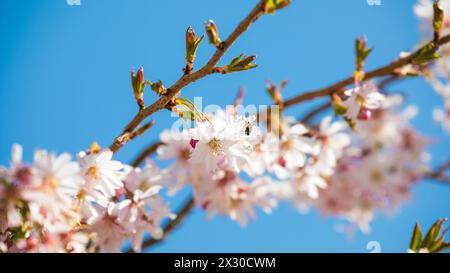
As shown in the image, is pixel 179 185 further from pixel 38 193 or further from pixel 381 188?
pixel 381 188

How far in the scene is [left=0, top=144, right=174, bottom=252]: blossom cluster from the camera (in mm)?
1569

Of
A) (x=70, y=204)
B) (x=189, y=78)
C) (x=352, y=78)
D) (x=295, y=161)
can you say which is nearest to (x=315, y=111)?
(x=295, y=161)

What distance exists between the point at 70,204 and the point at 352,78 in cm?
144

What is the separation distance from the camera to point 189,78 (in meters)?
1.77

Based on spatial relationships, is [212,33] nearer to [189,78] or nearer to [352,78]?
[189,78]

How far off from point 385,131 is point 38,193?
4635mm

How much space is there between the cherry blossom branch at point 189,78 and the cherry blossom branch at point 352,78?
82 centimetres

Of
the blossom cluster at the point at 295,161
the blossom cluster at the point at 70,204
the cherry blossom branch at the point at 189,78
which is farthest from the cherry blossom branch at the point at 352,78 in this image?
the blossom cluster at the point at 70,204

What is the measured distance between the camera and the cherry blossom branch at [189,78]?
1619 mm

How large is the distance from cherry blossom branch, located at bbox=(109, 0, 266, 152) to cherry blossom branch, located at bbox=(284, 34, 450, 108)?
82 centimetres

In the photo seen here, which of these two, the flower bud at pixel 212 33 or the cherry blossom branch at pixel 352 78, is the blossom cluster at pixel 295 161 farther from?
the flower bud at pixel 212 33

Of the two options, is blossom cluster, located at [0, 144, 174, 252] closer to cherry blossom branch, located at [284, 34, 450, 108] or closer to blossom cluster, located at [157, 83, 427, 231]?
blossom cluster, located at [157, 83, 427, 231]
